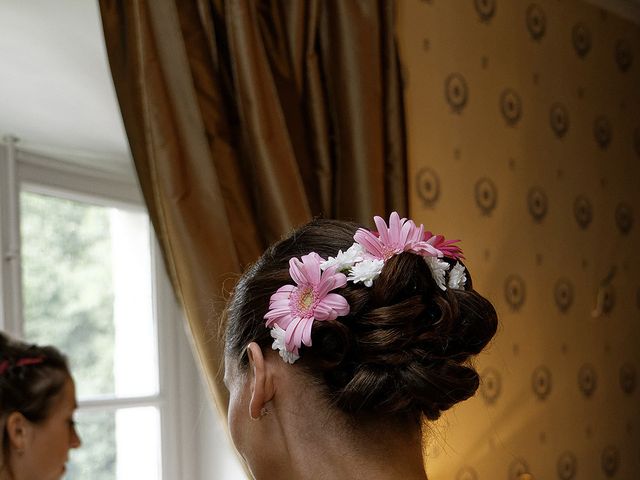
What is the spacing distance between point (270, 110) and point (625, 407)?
69.1 inches

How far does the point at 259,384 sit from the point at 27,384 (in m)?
1.06

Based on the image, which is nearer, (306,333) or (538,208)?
(306,333)

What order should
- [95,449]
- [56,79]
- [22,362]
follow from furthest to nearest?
[95,449] → [56,79] → [22,362]

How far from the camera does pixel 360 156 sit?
2.14 metres

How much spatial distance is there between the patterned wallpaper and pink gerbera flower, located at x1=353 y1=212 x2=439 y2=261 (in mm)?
1299

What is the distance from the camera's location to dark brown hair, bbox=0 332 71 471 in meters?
1.91

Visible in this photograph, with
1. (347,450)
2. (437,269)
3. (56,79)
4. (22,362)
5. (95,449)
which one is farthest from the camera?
(95,449)

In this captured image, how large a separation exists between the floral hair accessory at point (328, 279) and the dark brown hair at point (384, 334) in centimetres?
1

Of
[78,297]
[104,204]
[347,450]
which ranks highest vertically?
[104,204]

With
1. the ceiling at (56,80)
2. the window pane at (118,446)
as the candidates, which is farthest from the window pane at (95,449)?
the ceiling at (56,80)

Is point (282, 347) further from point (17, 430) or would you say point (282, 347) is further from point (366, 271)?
point (17, 430)

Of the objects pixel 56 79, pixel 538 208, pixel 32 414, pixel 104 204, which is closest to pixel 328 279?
pixel 32 414

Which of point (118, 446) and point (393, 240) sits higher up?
point (393, 240)

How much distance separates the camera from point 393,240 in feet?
3.65
